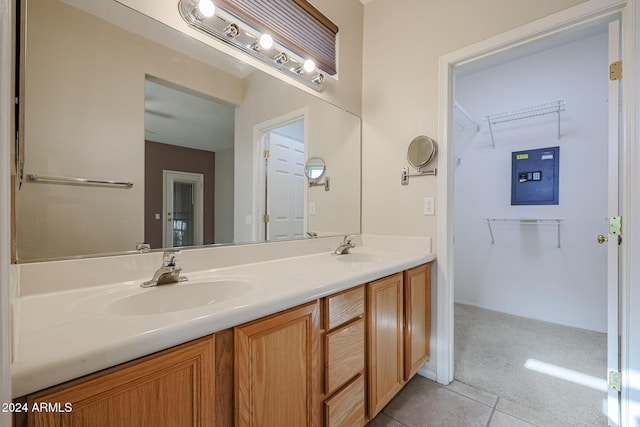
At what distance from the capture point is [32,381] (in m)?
A: 0.46

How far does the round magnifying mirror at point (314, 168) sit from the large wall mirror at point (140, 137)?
18 cm

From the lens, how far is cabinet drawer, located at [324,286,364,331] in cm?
104

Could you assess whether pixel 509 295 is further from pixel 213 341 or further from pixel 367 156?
pixel 213 341

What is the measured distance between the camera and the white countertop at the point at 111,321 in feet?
1.60

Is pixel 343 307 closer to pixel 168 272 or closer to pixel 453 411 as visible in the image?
pixel 168 272

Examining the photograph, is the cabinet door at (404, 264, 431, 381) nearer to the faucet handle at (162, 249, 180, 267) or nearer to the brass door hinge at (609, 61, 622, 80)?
the faucet handle at (162, 249, 180, 267)

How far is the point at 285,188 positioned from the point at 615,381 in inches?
78.0

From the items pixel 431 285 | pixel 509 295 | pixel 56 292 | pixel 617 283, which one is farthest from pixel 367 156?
pixel 509 295

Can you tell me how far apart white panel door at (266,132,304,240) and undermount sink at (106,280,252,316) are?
0.52 m

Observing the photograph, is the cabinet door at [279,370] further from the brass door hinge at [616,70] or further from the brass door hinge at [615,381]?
the brass door hinge at [616,70]

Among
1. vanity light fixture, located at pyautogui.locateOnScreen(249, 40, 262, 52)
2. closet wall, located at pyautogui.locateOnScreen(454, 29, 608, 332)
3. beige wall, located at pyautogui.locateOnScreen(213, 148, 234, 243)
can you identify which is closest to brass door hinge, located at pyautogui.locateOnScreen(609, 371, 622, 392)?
closet wall, located at pyautogui.locateOnScreen(454, 29, 608, 332)

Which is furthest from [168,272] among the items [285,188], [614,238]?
[614,238]

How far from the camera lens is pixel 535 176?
273cm

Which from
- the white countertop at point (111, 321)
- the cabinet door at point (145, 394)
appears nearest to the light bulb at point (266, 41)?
the white countertop at point (111, 321)
